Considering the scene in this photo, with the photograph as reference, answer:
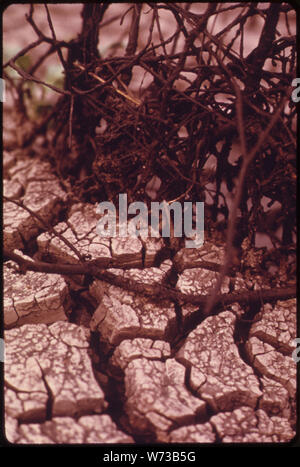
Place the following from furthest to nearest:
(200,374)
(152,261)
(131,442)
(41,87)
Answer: (41,87)
(152,261)
(200,374)
(131,442)

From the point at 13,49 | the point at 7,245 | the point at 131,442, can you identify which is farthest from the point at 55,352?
the point at 13,49

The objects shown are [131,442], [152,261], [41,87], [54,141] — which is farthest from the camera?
[41,87]

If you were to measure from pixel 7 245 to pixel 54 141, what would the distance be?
0.38m

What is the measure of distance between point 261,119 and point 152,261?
0.44m

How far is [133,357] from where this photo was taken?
1.00 m

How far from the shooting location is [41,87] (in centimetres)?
159

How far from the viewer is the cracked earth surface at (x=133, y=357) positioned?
0.89 m

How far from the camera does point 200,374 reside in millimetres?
970

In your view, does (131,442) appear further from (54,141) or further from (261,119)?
(54,141)

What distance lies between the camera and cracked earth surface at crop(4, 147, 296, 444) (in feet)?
2.92

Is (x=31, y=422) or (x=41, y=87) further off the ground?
(x=41, y=87)

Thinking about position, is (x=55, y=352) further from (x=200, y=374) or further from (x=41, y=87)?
(x=41, y=87)
